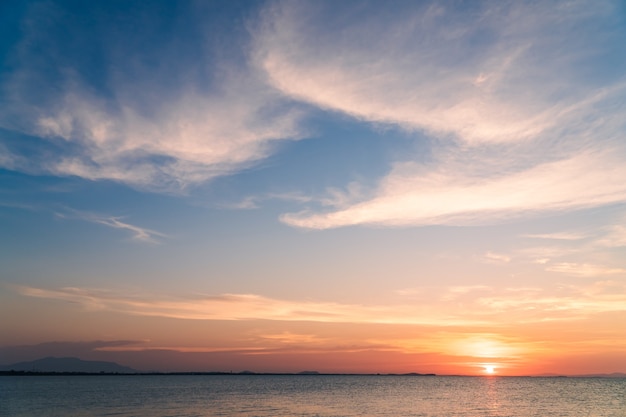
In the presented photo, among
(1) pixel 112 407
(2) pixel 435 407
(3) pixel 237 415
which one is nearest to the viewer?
(3) pixel 237 415

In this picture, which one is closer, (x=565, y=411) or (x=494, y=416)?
(x=494, y=416)

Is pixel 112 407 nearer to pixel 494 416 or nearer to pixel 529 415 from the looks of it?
pixel 494 416

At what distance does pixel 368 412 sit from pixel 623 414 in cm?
4594

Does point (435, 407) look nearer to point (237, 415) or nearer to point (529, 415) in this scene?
point (529, 415)

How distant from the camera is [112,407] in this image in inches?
3625

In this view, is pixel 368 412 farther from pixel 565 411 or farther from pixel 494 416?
pixel 565 411

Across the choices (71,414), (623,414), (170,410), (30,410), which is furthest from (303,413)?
(623,414)

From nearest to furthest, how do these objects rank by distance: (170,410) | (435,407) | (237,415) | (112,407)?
1. (237,415)
2. (170,410)
3. (112,407)
4. (435,407)

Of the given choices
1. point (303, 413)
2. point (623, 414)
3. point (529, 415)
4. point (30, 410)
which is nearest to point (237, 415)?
point (303, 413)

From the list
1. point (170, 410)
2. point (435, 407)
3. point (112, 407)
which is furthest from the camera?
point (435, 407)

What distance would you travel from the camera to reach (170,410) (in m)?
86.4

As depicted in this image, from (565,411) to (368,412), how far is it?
39347mm

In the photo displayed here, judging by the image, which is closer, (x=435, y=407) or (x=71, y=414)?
(x=71, y=414)

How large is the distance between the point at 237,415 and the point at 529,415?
168 feet
